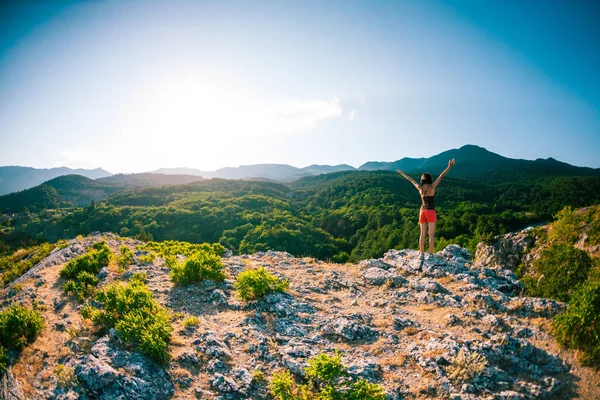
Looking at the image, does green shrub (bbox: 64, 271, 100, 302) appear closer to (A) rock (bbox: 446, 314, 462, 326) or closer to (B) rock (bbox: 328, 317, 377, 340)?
(B) rock (bbox: 328, 317, 377, 340)

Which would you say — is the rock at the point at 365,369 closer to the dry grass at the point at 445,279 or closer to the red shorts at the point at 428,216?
the dry grass at the point at 445,279

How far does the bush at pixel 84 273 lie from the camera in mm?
9641

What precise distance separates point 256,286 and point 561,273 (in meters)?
10.2

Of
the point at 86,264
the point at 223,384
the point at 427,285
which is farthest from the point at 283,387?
the point at 86,264

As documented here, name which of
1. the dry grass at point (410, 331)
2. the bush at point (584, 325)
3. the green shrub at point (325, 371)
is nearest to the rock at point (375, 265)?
the dry grass at point (410, 331)

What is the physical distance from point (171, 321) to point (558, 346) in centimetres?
1054

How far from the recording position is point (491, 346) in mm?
6605

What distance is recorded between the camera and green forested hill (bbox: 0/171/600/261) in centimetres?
6575

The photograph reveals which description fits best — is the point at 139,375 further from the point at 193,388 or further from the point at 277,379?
the point at 277,379

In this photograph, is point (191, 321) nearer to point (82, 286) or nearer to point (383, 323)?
point (82, 286)

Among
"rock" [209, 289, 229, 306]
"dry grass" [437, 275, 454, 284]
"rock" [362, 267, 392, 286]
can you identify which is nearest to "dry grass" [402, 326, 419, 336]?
"rock" [362, 267, 392, 286]

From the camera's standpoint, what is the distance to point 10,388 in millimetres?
5383

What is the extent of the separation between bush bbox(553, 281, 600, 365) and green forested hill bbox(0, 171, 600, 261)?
123 ft

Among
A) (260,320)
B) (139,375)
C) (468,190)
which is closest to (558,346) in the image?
(260,320)
